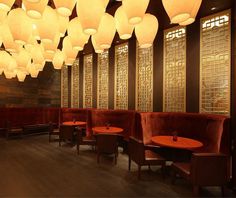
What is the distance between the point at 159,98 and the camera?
521 centimetres

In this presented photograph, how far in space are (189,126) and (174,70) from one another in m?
1.43

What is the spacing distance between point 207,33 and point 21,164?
488 centimetres

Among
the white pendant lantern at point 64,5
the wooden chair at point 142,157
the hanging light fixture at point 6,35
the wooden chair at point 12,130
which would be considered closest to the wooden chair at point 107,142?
the wooden chair at point 142,157

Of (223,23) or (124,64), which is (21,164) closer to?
(124,64)

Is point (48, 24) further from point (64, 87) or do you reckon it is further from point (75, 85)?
point (64, 87)

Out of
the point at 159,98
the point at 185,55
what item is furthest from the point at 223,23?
the point at 159,98

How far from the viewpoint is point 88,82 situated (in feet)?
25.3

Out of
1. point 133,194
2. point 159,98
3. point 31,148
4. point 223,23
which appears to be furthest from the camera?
point 31,148

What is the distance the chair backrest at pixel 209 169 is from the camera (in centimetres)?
276

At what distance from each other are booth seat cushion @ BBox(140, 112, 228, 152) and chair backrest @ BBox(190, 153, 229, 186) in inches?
27.6

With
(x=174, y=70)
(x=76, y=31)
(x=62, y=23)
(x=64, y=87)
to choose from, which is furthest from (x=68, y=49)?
(x=64, y=87)

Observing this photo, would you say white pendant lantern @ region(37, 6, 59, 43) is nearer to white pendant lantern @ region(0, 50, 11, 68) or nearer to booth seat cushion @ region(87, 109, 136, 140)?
white pendant lantern @ region(0, 50, 11, 68)

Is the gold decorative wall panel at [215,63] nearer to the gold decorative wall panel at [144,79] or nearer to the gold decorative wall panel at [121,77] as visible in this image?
the gold decorative wall panel at [144,79]

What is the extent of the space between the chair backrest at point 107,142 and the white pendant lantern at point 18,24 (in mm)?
2796
